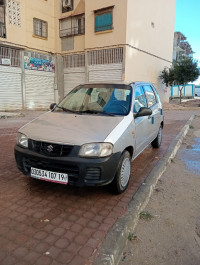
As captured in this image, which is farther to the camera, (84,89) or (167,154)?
(167,154)

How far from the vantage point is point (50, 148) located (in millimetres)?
2850

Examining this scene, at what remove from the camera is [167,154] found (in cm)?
511

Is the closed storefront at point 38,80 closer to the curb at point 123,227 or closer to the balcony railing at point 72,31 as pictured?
the balcony railing at point 72,31

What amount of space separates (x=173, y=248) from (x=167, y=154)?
118 inches

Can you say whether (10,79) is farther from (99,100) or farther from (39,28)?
(99,100)

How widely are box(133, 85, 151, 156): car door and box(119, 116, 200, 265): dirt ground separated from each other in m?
0.77

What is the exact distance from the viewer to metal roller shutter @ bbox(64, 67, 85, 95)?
19.7 meters

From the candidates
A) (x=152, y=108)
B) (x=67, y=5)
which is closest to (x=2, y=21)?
(x=67, y=5)

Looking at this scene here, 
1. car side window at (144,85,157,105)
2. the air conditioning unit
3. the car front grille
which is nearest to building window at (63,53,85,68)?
the air conditioning unit

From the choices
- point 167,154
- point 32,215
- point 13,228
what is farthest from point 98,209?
point 167,154

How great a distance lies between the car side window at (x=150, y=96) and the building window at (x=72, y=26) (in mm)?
15982

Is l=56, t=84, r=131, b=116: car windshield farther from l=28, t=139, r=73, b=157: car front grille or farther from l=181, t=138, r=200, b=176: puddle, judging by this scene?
l=181, t=138, r=200, b=176: puddle

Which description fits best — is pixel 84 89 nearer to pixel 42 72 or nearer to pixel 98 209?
pixel 98 209

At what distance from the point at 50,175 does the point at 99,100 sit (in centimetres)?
167
